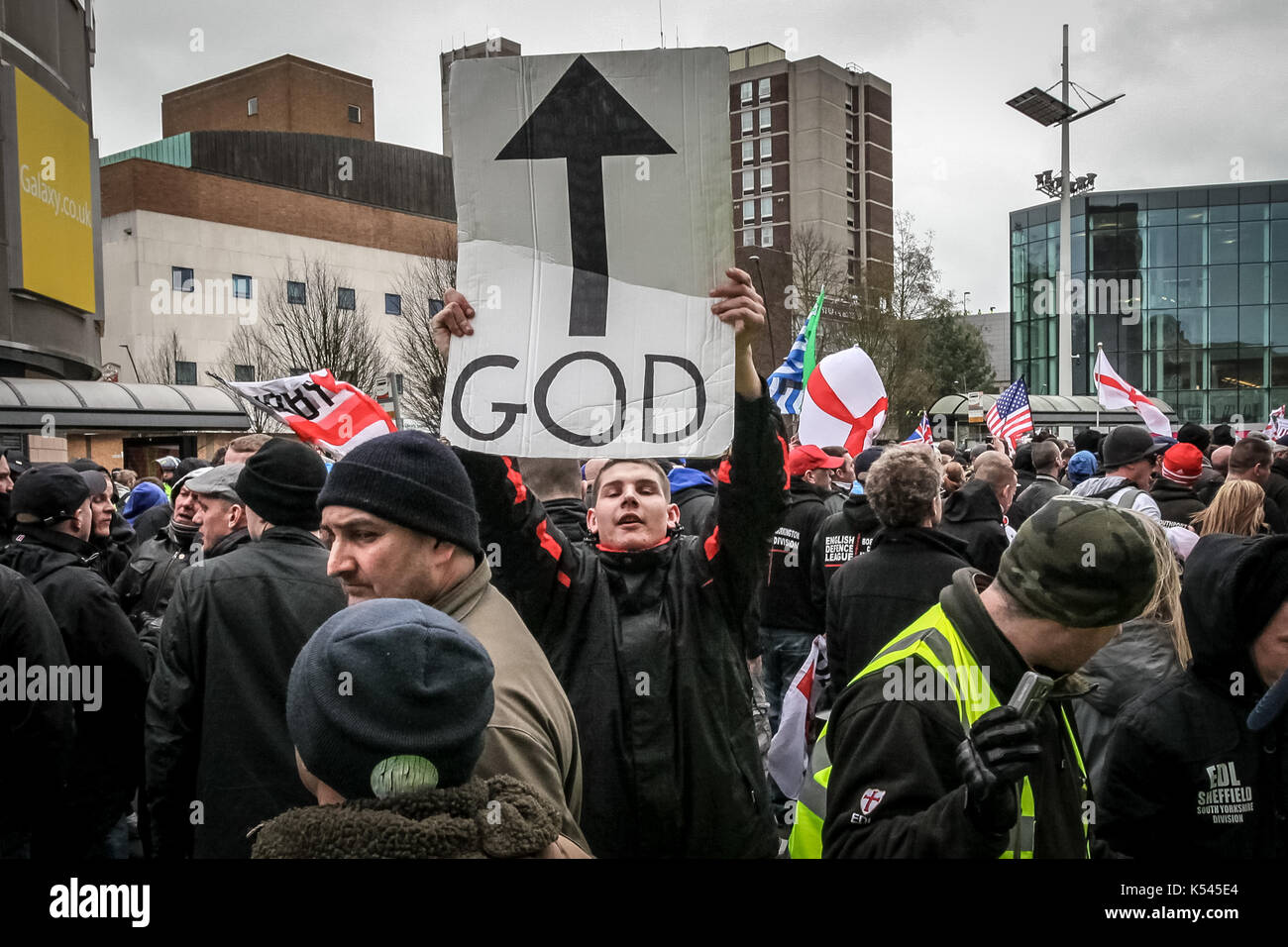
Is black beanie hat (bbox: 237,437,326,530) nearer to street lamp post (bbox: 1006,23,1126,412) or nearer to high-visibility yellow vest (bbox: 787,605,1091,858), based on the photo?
high-visibility yellow vest (bbox: 787,605,1091,858)

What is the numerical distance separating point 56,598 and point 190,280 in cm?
4044

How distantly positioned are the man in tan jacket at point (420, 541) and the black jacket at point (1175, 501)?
237 inches

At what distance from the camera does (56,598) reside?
439cm

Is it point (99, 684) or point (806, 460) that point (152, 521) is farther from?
point (806, 460)

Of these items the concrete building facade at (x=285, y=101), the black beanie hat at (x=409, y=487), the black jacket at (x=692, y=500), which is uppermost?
the concrete building facade at (x=285, y=101)

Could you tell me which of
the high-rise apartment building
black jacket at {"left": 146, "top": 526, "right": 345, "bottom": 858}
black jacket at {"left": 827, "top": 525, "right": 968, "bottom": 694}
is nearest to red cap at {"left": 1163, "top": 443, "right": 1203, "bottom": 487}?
black jacket at {"left": 827, "top": 525, "right": 968, "bottom": 694}

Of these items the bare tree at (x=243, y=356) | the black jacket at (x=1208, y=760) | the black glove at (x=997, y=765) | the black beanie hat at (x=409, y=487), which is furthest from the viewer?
the bare tree at (x=243, y=356)

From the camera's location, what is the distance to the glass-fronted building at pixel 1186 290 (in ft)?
152

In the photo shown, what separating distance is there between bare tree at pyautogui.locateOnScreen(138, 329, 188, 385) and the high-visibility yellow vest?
40.7m

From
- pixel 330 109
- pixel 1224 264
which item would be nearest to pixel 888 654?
pixel 1224 264

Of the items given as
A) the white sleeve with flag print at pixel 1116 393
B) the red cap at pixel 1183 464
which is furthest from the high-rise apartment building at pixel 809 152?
the red cap at pixel 1183 464

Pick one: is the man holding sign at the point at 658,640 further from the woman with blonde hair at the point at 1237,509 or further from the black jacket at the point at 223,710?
the woman with blonde hair at the point at 1237,509

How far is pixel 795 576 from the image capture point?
22.8 ft
